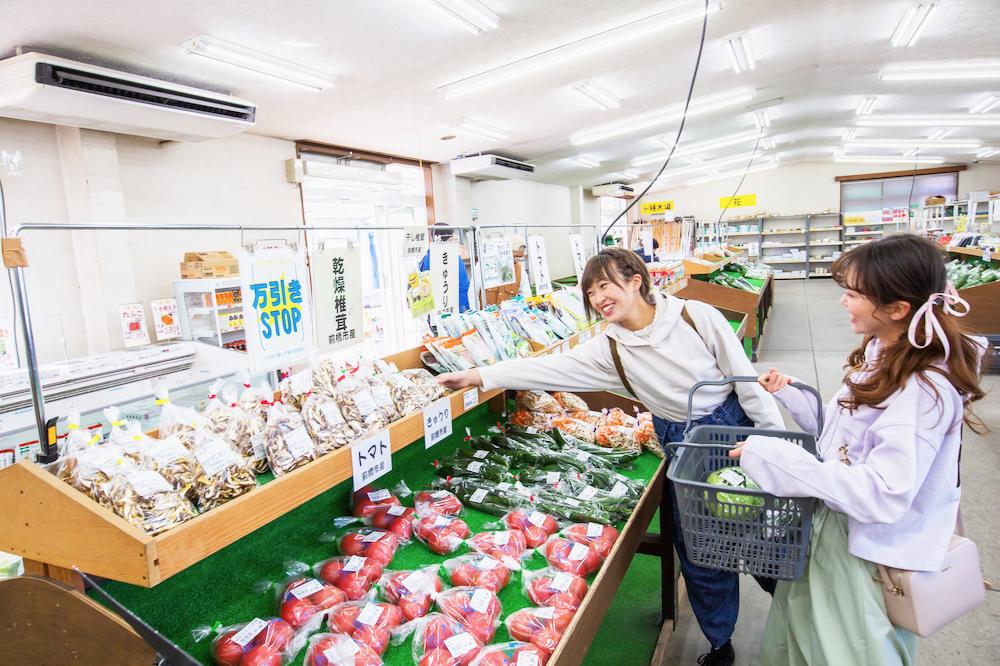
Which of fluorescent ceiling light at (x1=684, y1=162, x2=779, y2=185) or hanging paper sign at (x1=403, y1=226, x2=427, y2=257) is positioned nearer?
hanging paper sign at (x1=403, y1=226, x2=427, y2=257)

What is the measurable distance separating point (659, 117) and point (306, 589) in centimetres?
896

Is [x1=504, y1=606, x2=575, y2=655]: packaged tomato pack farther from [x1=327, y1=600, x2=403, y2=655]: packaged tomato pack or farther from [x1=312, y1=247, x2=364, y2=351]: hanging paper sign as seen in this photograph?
[x1=312, y1=247, x2=364, y2=351]: hanging paper sign

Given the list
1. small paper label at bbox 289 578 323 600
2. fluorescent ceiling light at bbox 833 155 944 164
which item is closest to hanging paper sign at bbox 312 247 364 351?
small paper label at bbox 289 578 323 600

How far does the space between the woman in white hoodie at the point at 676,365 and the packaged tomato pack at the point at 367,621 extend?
0.79 meters

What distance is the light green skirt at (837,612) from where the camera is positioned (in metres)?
1.40

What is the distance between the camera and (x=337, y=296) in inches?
84.5

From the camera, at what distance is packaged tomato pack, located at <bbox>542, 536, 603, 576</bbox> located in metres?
1.70

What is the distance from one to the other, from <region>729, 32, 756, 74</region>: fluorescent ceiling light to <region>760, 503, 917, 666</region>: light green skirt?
6148 mm

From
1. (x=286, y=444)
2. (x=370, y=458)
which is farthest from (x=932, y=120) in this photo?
(x=286, y=444)

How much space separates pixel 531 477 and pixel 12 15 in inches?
164

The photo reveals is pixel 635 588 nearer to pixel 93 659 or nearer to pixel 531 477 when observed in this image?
pixel 531 477

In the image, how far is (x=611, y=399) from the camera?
3146mm

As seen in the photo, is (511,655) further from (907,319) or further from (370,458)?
(907,319)

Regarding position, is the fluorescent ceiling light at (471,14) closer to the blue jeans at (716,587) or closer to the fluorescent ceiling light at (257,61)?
the fluorescent ceiling light at (257,61)
